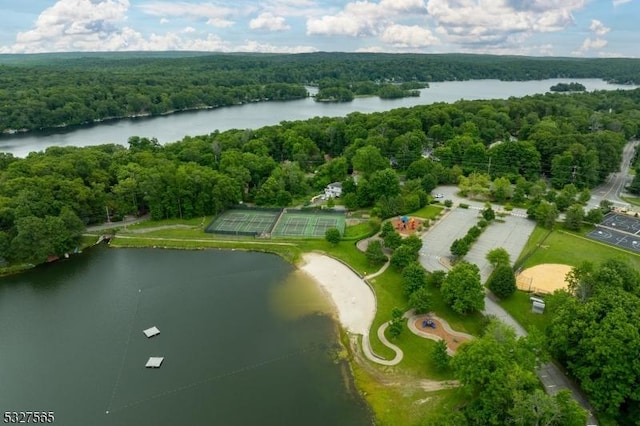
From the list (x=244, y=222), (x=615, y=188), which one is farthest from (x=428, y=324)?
(x=615, y=188)

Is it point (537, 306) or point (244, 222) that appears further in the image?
point (244, 222)

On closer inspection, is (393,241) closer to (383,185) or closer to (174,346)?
(383,185)

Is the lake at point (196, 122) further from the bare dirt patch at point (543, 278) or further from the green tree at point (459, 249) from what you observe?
the bare dirt patch at point (543, 278)

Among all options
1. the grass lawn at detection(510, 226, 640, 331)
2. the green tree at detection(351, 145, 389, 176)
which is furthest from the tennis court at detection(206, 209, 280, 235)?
the grass lawn at detection(510, 226, 640, 331)

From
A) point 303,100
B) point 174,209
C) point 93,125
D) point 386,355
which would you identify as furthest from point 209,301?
point 303,100

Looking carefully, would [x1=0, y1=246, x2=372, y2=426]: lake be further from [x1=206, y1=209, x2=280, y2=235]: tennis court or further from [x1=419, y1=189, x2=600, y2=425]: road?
[x1=419, y1=189, x2=600, y2=425]: road

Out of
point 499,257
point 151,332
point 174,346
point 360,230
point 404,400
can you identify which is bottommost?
point 174,346
